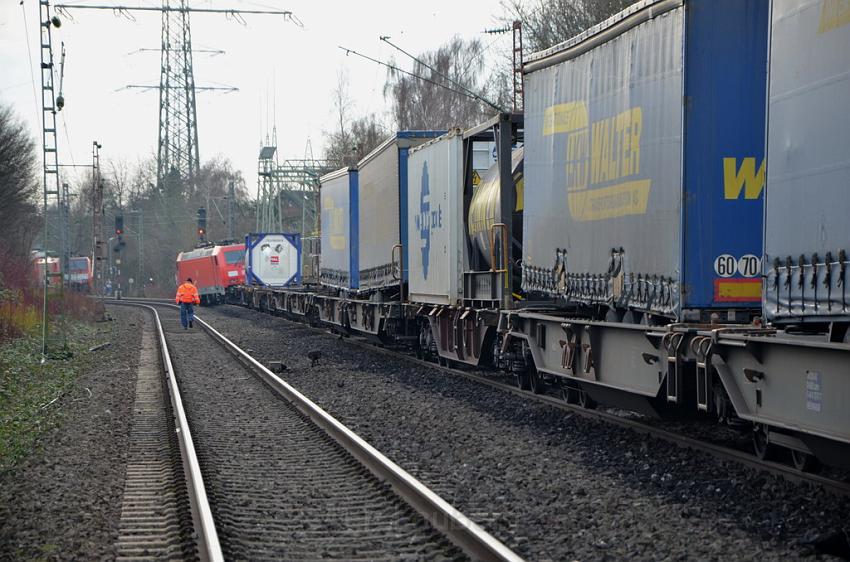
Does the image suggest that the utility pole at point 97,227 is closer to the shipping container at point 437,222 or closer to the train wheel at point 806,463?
the shipping container at point 437,222

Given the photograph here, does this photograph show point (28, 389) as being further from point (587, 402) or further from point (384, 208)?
point (587, 402)

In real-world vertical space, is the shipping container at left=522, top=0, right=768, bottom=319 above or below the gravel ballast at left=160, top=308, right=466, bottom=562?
above

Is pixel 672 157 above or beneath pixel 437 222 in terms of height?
above

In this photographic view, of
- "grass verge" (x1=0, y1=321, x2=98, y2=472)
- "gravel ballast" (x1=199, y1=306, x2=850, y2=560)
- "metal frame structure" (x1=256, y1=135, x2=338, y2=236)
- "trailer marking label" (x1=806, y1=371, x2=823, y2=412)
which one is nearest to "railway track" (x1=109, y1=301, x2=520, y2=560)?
"gravel ballast" (x1=199, y1=306, x2=850, y2=560)

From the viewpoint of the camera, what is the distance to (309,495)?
8461mm

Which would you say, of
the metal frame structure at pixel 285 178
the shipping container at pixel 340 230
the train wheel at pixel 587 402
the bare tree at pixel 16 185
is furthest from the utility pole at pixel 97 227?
the train wheel at pixel 587 402

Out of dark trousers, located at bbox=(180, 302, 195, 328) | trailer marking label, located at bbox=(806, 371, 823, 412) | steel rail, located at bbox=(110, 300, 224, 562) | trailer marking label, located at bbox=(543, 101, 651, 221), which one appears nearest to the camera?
steel rail, located at bbox=(110, 300, 224, 562)

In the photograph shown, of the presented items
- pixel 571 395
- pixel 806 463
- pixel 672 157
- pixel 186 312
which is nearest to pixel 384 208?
pixel 571 395

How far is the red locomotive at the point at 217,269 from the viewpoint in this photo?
5806 centimetres

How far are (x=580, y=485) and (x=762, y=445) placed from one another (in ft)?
5.03

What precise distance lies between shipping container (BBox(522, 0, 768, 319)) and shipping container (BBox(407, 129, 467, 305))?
5069mm

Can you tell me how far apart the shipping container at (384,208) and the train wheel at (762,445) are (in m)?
11.7

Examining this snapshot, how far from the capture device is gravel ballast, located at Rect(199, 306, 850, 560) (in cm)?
666

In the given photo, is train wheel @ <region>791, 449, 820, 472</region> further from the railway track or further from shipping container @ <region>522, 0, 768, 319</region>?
the railway track
